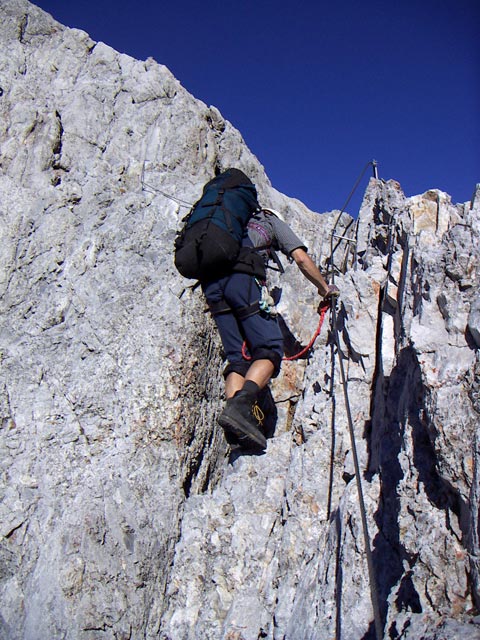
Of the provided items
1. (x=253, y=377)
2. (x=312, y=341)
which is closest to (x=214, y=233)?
(x=253, y=377)

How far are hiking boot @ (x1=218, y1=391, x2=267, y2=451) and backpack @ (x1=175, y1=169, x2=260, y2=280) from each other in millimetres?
1558

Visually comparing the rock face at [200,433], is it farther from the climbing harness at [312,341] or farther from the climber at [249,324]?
the climber at [249,324]

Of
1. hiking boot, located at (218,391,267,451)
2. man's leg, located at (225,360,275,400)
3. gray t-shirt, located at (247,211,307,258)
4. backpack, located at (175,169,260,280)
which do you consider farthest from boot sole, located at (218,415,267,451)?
gray t-shirt, located at (247,211,307,258)

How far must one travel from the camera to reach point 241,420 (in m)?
6.07

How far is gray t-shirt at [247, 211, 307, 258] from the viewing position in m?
6.85

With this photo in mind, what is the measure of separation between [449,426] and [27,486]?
4.15 m

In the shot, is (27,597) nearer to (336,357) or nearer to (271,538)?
(271,538)

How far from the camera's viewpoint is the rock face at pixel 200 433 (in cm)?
420

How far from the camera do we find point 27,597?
487cm

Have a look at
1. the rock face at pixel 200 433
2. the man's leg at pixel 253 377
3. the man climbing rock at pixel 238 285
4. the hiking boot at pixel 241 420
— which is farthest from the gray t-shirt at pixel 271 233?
the hiking boot at pixel 241 420

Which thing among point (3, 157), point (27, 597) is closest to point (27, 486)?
point (27, 597)

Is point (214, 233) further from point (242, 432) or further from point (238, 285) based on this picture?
point (242, 432)

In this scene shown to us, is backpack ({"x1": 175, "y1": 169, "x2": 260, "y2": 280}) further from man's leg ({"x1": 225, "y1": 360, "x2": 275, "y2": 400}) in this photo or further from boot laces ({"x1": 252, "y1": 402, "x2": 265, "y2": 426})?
boot laces ({"x1": 252, "y1": 402, "x2": 265, "y2": 426})

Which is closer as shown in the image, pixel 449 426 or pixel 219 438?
pixel 449 426
